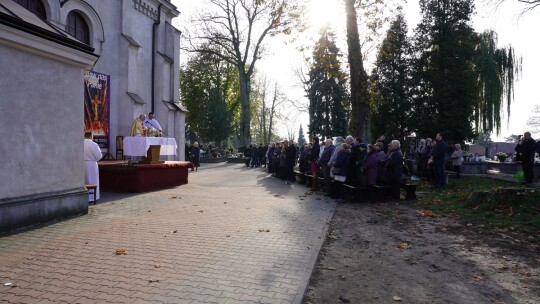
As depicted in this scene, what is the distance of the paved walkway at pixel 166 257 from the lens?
3848 millimetres

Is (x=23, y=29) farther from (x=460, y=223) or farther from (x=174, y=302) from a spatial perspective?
(x=460, y=223)

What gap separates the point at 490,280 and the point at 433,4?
2991cm

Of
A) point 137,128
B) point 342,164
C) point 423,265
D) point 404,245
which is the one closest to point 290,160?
point 342,164

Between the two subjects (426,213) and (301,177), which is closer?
(426,213)

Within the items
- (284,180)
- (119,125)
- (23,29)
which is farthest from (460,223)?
(119,125)

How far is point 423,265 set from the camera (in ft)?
17.0

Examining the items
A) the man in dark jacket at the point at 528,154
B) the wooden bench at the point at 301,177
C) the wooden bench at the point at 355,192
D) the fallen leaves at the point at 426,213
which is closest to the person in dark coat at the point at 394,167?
the wooden bench at the point at 355,192

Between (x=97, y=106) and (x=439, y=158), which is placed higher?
(x=97, y=106)

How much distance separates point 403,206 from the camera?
997 cm

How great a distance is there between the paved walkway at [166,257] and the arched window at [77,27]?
10.1 metres

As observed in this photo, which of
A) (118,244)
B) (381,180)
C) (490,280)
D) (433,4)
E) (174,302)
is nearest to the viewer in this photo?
(174,302)

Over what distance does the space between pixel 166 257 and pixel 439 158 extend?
1117cm

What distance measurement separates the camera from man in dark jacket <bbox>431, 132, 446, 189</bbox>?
13.2 metres

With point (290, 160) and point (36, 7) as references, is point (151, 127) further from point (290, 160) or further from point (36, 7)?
point (290, 160)
